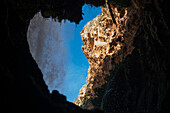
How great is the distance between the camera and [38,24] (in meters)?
35.8

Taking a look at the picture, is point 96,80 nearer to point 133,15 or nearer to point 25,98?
point 133,15

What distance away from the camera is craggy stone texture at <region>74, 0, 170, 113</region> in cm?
488

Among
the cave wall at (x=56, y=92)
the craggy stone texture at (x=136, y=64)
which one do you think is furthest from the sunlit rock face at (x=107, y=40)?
the cave wall at (x=56, y=92)

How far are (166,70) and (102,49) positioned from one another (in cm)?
1003

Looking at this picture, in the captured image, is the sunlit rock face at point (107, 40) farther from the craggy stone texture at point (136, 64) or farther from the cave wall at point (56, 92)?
the cave wall at point (56, 92)

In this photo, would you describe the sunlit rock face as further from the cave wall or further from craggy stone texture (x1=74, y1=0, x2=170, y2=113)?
the cave wall

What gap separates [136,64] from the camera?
7.09 metres

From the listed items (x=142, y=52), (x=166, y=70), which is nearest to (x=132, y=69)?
(x=142, y=52)

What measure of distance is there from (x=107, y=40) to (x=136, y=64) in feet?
23.0

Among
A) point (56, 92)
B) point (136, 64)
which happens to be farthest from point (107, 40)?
point (56, 92)

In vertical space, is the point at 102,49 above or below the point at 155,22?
above

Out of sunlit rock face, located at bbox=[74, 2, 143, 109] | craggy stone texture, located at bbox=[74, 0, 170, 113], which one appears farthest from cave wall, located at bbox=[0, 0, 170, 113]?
sunlit rock face, located at bbox=[74, 2, 143, 109]

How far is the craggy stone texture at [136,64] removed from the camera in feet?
16.0

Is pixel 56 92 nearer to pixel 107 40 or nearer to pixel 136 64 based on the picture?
pixel 136 64
